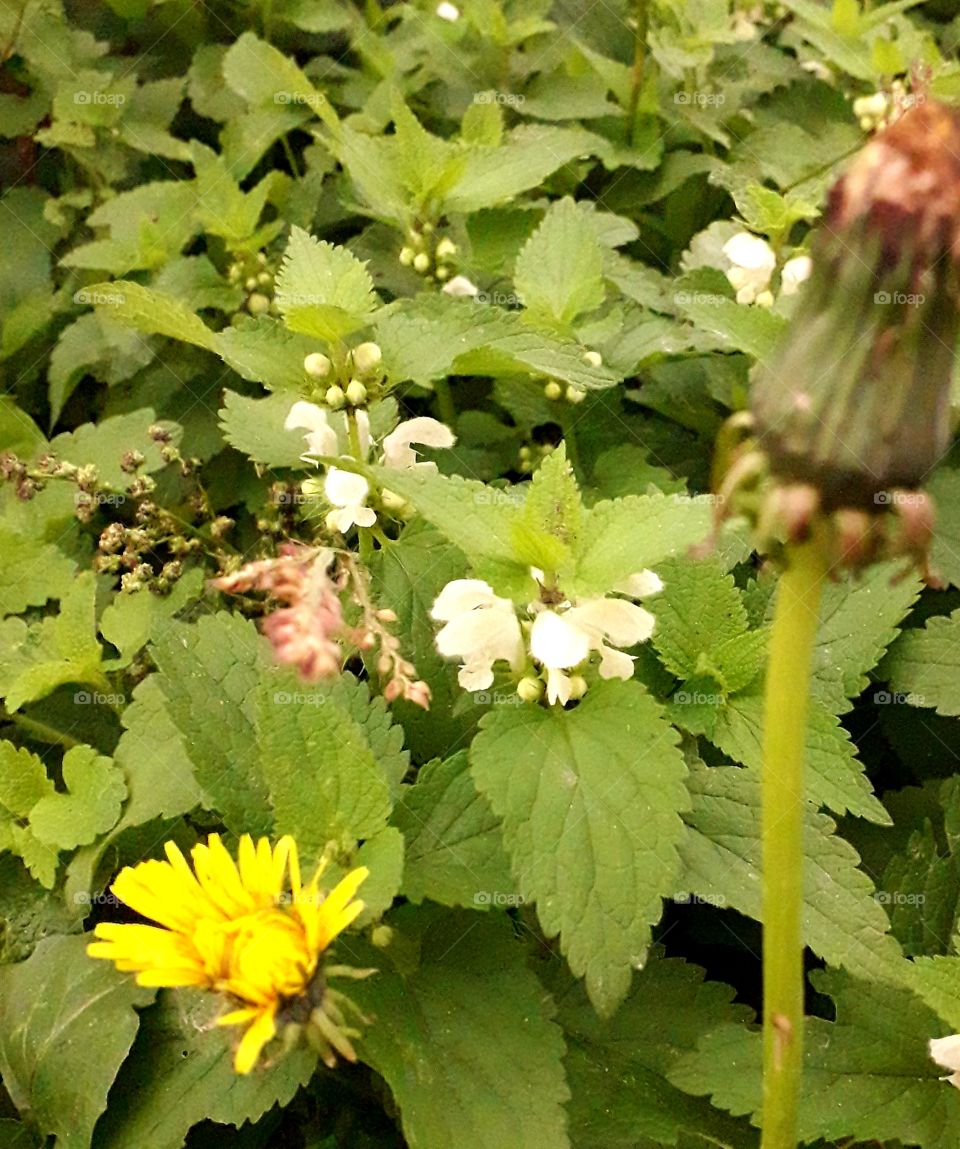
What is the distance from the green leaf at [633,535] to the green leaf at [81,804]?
0.58 meters

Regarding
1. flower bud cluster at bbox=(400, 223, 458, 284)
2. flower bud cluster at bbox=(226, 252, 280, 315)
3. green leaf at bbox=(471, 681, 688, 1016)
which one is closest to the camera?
green leaf at bbox=(471, 681, 688, 1016)

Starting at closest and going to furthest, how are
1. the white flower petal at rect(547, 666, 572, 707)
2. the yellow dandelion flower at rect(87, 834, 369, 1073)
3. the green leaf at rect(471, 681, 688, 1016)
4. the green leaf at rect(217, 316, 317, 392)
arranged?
1. the yellow dandelion flower at rect(87, 834, 369, 1073)
2. the green leaf at rect(471, 681, 688, 1016)
3. the white flower petal at rect(547, 666, 572, 707)
4. the green leaf at rect(217, 316, 317, 392)

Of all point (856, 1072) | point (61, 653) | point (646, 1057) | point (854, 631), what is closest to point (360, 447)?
point (61, 653)

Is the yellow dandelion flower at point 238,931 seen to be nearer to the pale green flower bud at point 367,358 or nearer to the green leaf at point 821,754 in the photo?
the green leaf at point 821,754

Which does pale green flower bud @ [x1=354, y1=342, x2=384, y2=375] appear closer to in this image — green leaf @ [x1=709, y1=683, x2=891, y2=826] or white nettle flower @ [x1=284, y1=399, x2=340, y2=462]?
white nettle flower @ [x1=284, y1=399, x2=340, y2=462]

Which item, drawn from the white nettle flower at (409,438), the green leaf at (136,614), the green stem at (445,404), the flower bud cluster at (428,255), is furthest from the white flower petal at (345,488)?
the flower bud cluster at (428,255)

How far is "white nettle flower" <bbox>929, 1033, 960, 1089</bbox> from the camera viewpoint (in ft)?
2.87

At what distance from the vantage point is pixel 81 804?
1.13 meters

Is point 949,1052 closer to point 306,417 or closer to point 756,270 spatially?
point 306,417

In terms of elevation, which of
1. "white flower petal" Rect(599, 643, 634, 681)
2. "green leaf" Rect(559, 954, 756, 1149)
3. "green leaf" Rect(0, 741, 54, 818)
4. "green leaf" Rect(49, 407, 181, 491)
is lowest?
"green leaf" Rect(559, 954, 756, 1149)

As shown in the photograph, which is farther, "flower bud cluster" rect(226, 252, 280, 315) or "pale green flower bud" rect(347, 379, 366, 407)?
"flower bud cluster" rect(226, 252, 280, 315)

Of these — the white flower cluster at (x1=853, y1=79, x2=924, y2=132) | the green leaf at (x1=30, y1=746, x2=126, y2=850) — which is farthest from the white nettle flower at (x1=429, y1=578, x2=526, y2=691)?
the white flower cluster at (x1=853, y1=79, x2=924, y2=132)

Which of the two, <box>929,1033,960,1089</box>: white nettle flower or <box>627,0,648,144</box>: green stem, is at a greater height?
<box>627,0,648,144</box>: green stem

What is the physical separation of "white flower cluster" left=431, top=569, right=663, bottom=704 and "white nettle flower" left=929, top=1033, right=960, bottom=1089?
1.36 feet
